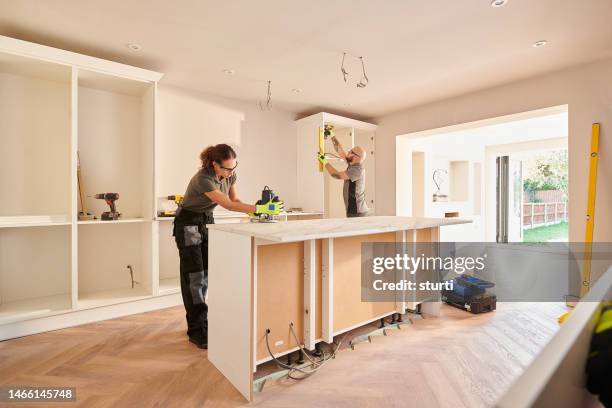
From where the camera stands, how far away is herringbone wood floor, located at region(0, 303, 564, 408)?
5.64 ft

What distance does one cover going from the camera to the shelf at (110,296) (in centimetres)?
283

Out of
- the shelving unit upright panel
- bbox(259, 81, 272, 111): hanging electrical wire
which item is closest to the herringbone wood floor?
the shelving unit upright panel

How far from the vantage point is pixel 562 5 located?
7.02 feet

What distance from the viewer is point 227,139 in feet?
13.4

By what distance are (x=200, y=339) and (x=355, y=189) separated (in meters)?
2.07

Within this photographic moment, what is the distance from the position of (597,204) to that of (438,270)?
1704 mm

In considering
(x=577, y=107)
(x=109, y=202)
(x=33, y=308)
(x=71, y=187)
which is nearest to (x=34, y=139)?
(x=71, y=187)

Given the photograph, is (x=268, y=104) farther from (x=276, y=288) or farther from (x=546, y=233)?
(x=546, y=233)

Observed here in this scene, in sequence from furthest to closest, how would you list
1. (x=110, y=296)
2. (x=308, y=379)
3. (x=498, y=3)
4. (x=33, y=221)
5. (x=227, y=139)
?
(x=227, y=139) → (x=110, y=296) → (x=33, y=221) → (x=498, y=3) → (x=308, y=379)

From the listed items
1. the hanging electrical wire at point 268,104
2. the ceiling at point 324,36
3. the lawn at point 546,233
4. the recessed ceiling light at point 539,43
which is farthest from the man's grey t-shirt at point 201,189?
the lawn at point 546,233

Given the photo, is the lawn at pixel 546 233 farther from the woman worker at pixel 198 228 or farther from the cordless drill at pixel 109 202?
the cordless drill at pixel 109 202

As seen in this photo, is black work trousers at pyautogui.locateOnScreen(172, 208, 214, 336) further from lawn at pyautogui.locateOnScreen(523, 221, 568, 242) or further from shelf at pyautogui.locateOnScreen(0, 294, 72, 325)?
lawn at pyautogui.locateOnScreen(523, 221, 568, 242)

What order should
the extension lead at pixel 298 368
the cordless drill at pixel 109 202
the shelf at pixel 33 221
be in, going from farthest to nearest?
the cordless drill at pixel 109 202
the shelf at pixel 33 221
the extension lead at pixel 298 368

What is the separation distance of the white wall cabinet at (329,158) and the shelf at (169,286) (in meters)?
2.03
